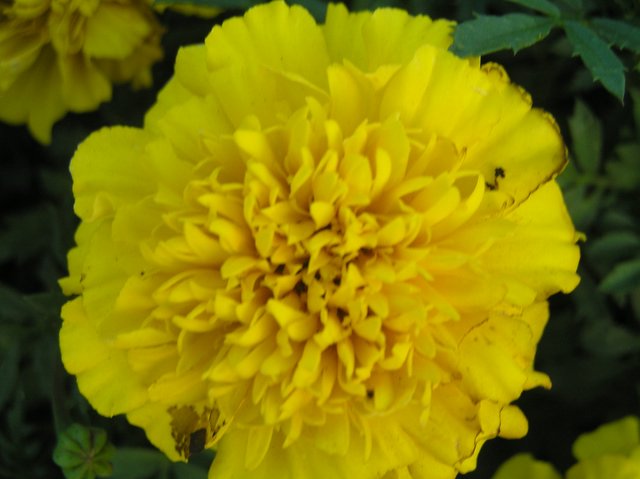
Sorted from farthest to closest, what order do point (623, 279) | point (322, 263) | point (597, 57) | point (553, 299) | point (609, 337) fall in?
point (553, 299) < point (609, 337) < point (623, 279) < point (597, 57) < point (322, 263)

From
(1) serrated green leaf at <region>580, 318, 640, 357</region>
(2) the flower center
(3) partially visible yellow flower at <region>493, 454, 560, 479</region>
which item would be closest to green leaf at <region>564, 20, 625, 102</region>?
(2) the flower center

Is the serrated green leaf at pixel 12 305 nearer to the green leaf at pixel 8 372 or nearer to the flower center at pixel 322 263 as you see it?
the green leaf at pixel 8 372

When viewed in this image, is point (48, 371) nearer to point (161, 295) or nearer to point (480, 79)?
point (161, 295)

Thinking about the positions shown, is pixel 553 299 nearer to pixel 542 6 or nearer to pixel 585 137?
pixel 585 137

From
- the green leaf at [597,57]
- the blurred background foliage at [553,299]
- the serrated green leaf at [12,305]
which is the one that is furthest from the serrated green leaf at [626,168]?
the serrated green leaf at [12,305]

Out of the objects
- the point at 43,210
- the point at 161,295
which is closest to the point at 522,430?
the point at 161,295

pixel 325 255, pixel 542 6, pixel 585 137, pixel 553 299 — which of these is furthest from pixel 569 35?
pixel 553 299
